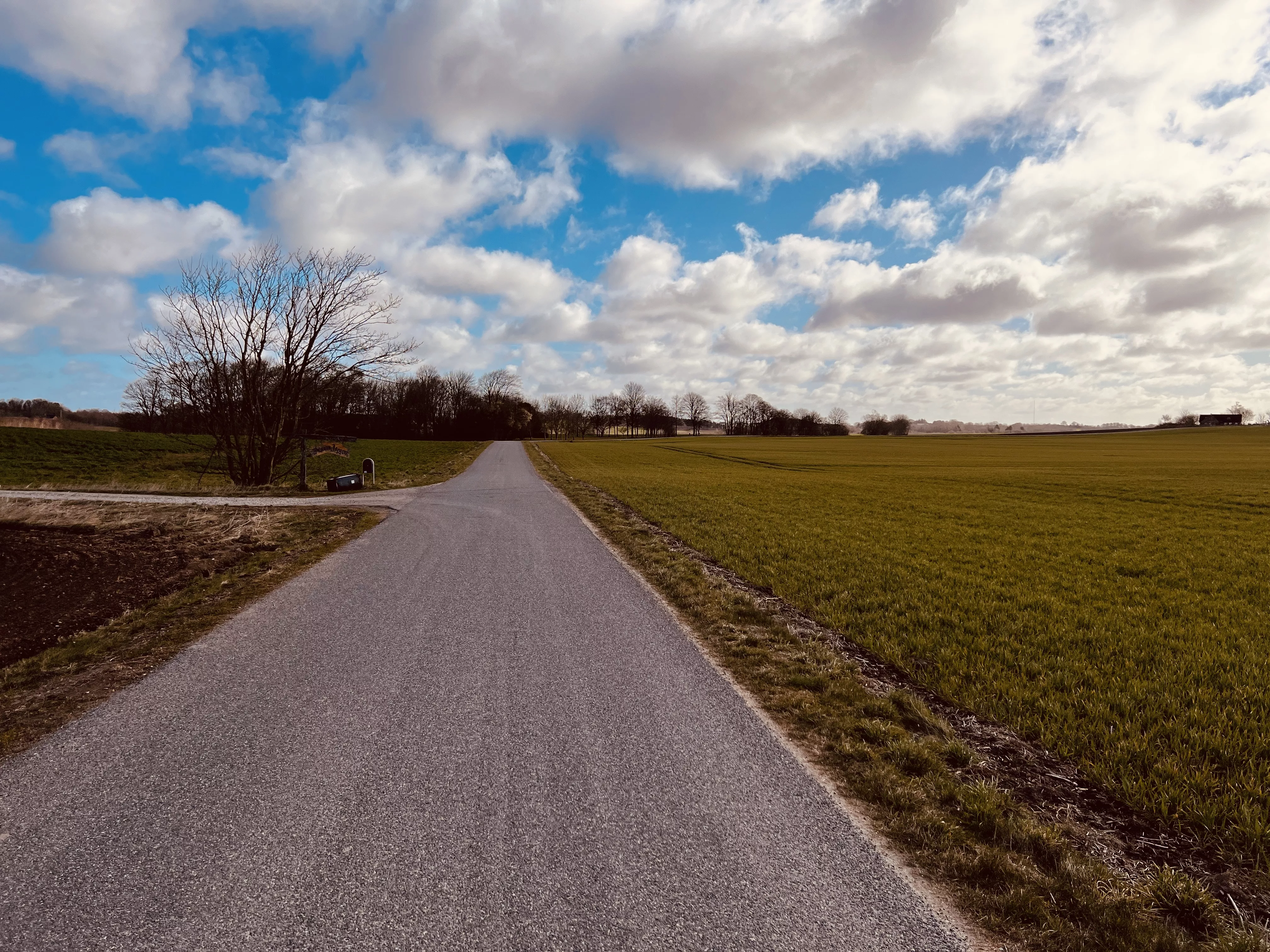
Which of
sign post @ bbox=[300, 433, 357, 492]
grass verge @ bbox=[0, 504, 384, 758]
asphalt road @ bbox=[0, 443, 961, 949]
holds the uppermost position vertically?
sign post @ bbox=[300, 433, 357, 492]

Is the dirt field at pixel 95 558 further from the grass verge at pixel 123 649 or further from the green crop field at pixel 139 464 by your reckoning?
the green crop field at pixel 139 464

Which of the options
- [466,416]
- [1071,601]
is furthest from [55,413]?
[1071,601]

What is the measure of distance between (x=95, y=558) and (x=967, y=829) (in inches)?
492

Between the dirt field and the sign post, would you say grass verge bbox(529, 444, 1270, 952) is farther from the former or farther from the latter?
the sign post

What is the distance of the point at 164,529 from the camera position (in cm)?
1215

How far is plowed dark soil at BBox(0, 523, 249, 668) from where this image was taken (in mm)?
6816

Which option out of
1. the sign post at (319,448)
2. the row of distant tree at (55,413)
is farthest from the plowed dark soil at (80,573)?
the row of distant tree at (55,413)

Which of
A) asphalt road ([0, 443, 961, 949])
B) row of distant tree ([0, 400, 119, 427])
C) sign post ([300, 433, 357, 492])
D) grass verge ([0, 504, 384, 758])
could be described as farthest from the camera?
row of distant tree ([0, 400, 119, 427])

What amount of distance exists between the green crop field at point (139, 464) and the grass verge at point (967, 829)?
20.3 metres

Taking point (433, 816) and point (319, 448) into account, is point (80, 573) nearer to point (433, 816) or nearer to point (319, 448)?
point (433, 816)

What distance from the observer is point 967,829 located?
3.26m

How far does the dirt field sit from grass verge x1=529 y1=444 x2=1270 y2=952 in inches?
Answer: 290

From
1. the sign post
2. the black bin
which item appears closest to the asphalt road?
the black bin

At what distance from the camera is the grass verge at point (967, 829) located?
257cm
